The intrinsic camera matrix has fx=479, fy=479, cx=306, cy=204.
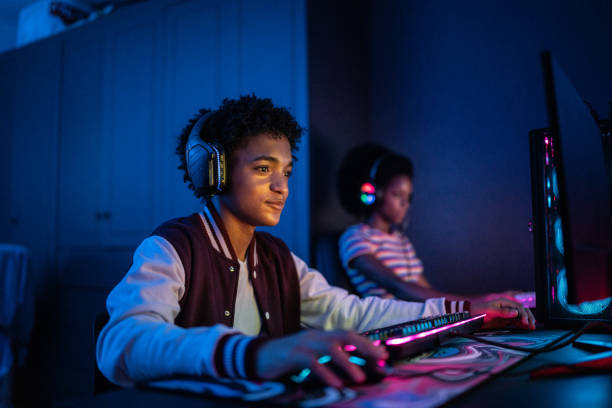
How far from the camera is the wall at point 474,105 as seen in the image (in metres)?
1.84

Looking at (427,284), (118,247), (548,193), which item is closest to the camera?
(548,193)

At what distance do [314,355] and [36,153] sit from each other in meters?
2.90

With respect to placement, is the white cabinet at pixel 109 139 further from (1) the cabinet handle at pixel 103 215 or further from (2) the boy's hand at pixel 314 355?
(2) the boy's hand at pixel 314 355

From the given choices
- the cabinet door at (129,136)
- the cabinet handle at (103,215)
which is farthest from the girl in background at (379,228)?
the cabinet handle at (103,215)

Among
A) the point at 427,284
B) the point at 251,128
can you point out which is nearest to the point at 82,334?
the point at 427,284

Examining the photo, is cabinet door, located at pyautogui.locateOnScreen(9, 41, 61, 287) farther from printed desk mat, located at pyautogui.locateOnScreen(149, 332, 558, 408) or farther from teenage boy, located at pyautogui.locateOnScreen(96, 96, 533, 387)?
printed desk mat, located at pyautogui.locateOnScreen(149, 332, 558, 408)

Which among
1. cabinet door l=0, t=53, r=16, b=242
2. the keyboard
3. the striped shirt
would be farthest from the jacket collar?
cabinet door l=0, t=53, r=16, b=242

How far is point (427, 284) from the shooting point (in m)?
1.99

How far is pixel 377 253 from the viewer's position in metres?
1.77

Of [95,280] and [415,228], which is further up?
[415,228]

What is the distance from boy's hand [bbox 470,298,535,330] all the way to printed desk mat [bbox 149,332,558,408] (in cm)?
29

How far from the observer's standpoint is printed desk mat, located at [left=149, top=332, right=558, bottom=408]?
0.42 m

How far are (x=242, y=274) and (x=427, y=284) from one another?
1.19 m

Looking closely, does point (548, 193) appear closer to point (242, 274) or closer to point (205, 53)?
point (242, 274)
